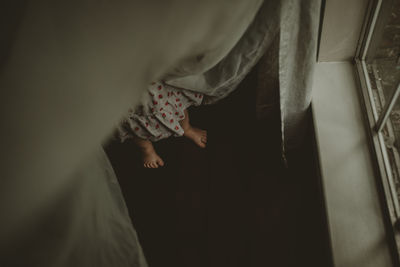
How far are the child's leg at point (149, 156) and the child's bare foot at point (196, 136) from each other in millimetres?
154

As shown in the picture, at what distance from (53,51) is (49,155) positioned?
79 millimetres

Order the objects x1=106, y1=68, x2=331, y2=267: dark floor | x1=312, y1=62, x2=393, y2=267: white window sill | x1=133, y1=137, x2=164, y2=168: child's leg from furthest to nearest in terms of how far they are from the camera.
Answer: x1=133, y1=137, x2=164, y2=168: child's leg < x1=106, y1=68, x2=331, y2=267: dark floor < x1=312, y1=62, x2=393, y2=267: white window sill

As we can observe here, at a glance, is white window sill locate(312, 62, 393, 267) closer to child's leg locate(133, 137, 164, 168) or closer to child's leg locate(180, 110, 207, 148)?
child's leg locate(180, 110, 207, 148)

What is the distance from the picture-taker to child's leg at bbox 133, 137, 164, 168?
1177 mm

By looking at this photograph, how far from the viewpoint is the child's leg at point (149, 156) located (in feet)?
3.86

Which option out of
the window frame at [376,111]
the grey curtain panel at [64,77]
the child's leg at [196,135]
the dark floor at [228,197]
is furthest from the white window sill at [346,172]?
the grey curtain panel at [64,77]

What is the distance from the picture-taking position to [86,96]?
23 centimetres

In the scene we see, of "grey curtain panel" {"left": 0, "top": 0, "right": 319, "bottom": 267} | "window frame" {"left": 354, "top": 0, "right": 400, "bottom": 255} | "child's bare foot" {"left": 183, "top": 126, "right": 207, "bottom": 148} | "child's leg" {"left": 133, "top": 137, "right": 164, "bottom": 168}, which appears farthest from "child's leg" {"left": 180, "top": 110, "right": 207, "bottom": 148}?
"grey curtain panel" {"left": 0, "top": 0, "right": 319, "bottom": 267}

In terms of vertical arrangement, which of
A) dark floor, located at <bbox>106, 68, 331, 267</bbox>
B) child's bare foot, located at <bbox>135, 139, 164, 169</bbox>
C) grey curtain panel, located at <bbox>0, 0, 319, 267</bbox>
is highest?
grey curtain panel, located at <bbox>0, 0, 319, 267</bbox>

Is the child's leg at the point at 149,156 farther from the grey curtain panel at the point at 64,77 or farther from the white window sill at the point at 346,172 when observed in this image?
the grey curtain panel at the point at 64,77

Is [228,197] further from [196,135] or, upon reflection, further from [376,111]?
[376,111]

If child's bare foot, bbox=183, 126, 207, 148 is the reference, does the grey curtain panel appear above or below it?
above

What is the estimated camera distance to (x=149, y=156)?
48.2 inches

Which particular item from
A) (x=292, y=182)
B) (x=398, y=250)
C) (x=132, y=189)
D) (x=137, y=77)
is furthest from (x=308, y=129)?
(x=137, y=77)
